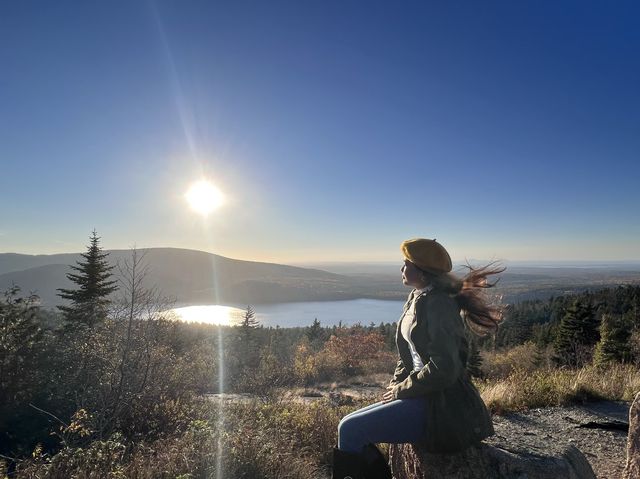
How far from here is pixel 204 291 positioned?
121 meters

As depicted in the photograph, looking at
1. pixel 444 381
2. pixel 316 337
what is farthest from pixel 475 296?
pixel 316 337

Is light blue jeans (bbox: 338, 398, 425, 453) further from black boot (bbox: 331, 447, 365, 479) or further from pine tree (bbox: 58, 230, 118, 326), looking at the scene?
pine tree (bbox: 58, 230, 118, 326)

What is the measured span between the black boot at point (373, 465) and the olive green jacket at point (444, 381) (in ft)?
0.96

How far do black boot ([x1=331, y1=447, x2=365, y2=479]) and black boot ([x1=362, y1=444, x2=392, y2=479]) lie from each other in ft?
0.12

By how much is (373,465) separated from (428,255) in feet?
4.28

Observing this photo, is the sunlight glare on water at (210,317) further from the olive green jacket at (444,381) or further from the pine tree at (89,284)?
the olive green jacket at (444,381)

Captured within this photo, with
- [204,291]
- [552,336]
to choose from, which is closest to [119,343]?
[552,336]

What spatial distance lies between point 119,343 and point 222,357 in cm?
1575

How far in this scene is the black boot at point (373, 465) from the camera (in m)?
2.34

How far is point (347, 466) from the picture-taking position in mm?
2359

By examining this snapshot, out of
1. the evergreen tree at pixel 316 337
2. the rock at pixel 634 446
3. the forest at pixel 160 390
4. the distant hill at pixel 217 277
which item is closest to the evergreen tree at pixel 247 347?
the forest at pixel 160 390

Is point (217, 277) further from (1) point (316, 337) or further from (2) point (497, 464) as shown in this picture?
(2) point (497, 464)

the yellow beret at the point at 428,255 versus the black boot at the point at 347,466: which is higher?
the yellow beret at the point at 428,255

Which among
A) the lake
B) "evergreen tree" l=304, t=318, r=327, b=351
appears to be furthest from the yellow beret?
the lake
